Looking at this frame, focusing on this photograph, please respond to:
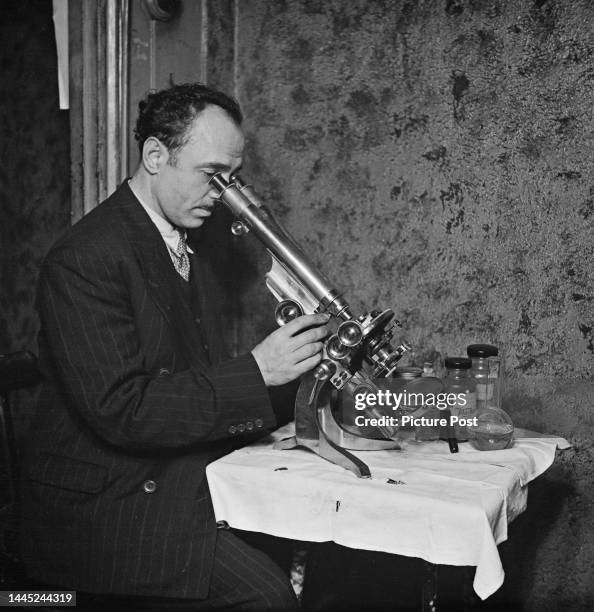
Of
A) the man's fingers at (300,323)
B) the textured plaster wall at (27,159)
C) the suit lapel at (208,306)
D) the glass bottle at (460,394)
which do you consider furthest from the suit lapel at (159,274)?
the textured plaster wall at (27,159)

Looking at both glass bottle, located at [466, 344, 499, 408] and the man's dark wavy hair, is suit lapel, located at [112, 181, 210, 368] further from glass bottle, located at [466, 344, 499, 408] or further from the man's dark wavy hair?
glass bottle, located at [466, 344, 499, 408]

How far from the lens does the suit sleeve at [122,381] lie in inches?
63.8

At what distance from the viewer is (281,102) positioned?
2725 millimetres

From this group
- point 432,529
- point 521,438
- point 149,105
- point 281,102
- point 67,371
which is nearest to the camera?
point 432,529

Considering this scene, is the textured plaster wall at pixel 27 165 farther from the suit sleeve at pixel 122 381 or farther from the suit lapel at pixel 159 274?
the suit sleeve at pixel 122 381

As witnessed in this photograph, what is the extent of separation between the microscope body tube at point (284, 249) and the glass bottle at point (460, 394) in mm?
357

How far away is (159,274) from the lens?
73.7 inches

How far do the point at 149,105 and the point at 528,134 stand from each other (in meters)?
1.20

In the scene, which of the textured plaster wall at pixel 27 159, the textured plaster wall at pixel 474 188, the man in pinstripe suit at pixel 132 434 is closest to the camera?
the man in pinstripe suit at pixel 132 434

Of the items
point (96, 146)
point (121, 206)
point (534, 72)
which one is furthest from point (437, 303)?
point (96, 146)

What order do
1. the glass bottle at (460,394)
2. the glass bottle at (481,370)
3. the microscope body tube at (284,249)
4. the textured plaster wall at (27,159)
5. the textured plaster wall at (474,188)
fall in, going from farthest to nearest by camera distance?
the textured plaster wall at (27,159), the textured plaster wall at (474,188), the glass bottle at (481,370), the glass bottle at (460,394), the microscope body tube at (284,249)

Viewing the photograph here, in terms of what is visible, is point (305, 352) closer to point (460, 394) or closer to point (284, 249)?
point (284, 249)

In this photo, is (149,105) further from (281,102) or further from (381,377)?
(381,377)

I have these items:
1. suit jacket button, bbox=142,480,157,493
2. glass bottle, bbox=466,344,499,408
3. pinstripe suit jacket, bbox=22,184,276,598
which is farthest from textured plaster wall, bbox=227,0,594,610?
suit jacket button, bbox=142,480,157,493
